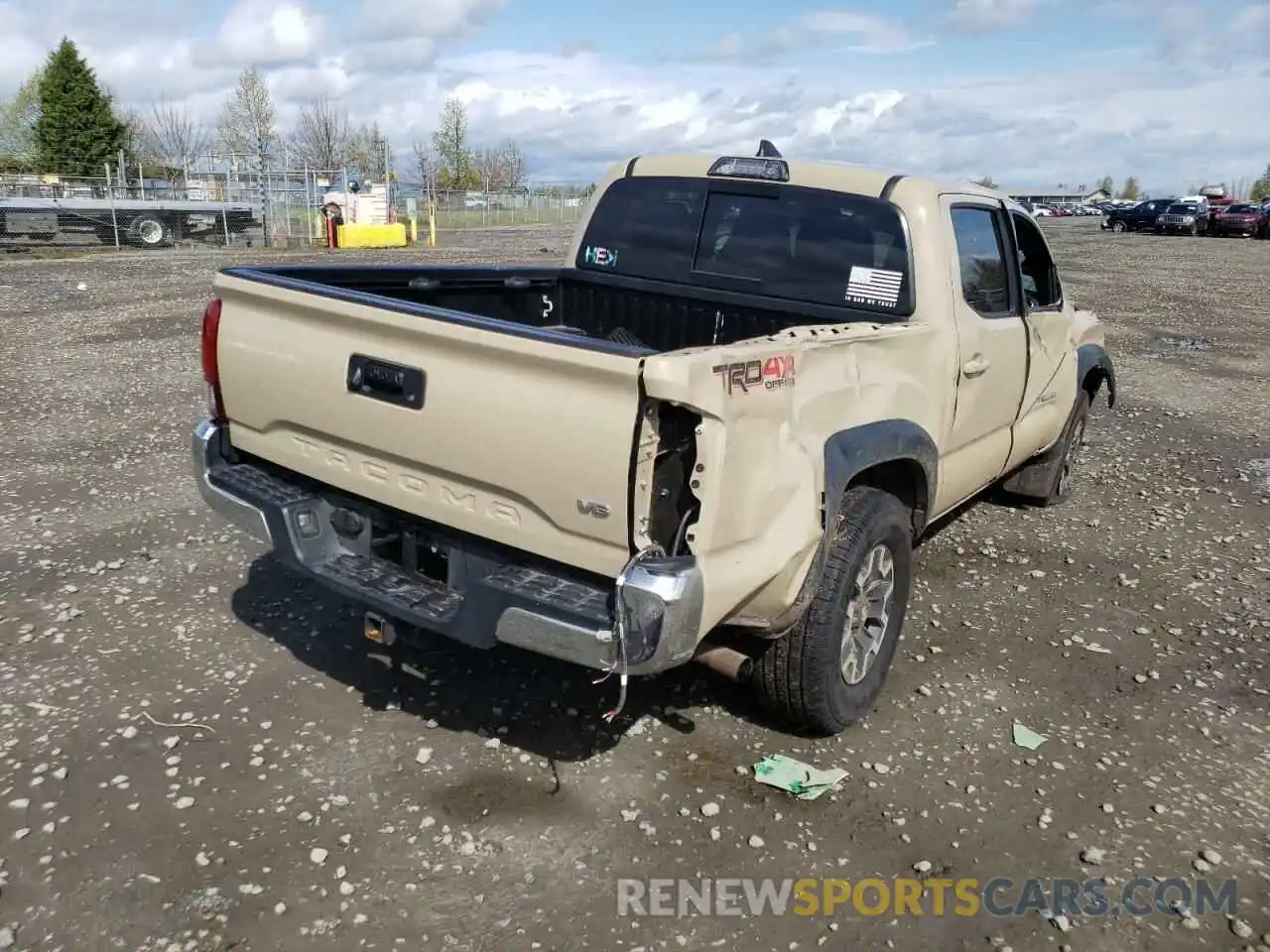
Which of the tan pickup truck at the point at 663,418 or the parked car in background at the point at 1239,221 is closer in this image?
the tan pickup truck at the point at 663,418

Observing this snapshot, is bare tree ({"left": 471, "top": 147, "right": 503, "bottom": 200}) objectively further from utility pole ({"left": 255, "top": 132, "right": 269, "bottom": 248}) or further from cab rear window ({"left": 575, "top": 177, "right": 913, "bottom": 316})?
cab rear window ({"left": 575, "top": 177, "right": 913, "bottom": 316})

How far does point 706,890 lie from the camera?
2994 mm

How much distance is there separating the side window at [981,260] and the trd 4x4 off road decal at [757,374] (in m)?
1.69

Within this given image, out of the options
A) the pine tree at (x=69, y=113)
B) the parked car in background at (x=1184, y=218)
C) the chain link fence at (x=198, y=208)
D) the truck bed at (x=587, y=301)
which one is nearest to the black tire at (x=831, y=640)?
the truck bed at (x=587, y=301)

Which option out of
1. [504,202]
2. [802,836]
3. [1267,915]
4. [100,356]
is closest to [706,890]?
[802,836]

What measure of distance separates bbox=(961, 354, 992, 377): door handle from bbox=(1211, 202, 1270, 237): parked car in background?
156 feet

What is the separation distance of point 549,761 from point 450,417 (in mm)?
1348

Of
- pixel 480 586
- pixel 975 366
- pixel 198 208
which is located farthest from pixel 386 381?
pixel 198 208

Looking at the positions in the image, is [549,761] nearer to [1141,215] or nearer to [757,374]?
[757,374]

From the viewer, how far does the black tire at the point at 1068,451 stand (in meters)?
6.32

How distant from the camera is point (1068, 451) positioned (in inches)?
255

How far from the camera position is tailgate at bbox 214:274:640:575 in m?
2.76

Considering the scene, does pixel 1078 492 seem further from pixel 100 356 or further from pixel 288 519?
pixel 100 356

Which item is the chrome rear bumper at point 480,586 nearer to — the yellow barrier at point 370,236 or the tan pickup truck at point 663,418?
the tan pickup truck at point 663,418
